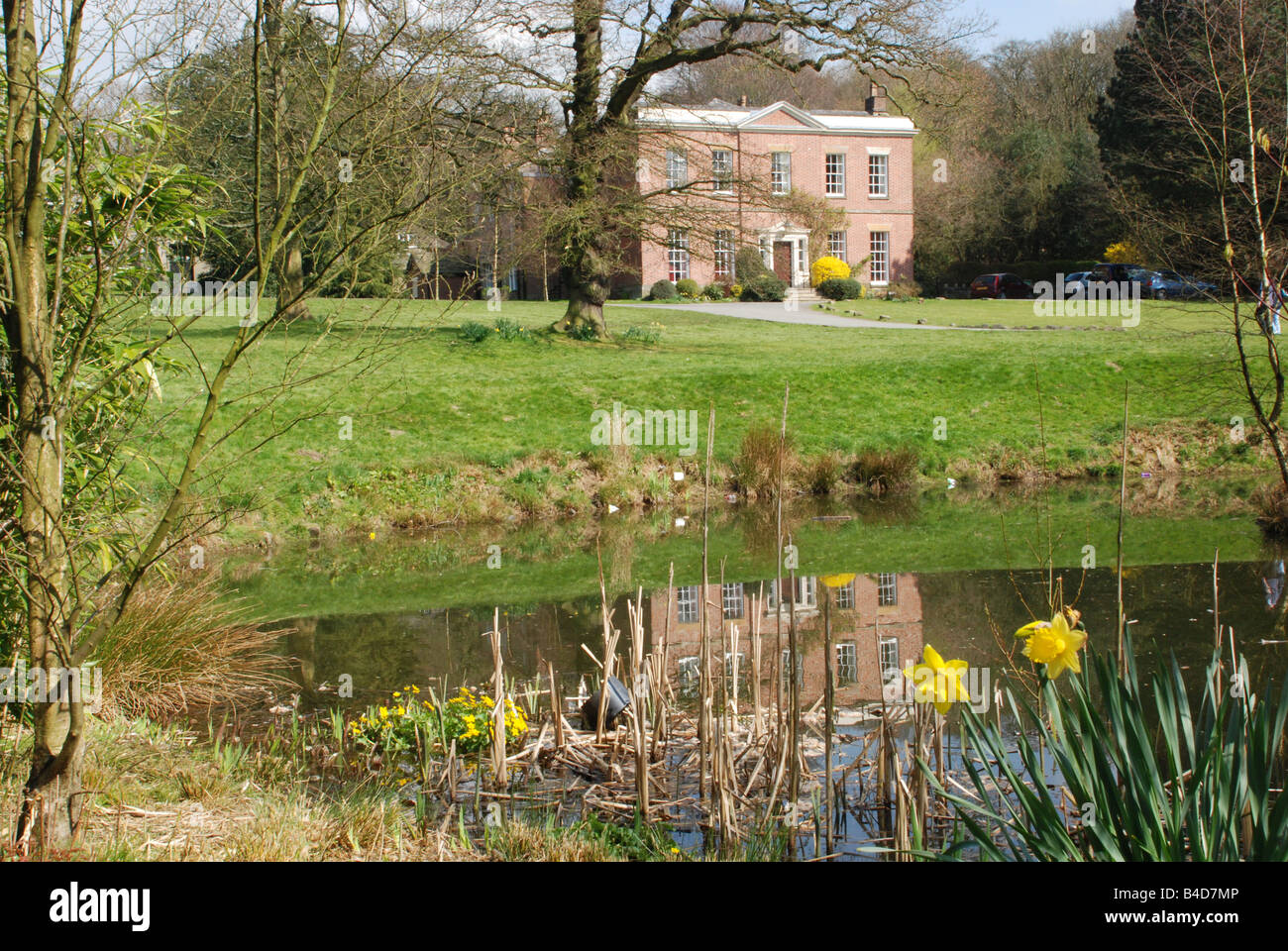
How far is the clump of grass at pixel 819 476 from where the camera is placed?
16.9 metres

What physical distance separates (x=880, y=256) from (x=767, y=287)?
26.0 ft

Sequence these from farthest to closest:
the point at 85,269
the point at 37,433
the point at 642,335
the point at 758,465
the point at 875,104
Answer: the point at 875,104 < the point at 642,335 < the point at 758,465 < the point at 85,269 < the point at 37,433

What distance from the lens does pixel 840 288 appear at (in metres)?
39.1

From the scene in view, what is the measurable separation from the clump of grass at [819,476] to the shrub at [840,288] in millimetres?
23077

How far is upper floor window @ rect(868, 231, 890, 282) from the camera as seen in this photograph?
4344 centimetres

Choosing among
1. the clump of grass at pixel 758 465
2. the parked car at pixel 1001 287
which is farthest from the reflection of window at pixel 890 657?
the parked car at pixel 1001 287

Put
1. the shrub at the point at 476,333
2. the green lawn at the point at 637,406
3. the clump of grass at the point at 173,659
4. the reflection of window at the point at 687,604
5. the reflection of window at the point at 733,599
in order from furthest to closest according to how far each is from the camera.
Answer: the shrub at the point at 476,333, the green lawn at the point at 637,406, the reflection of window at the point at 687,604, the reflection of window at the point at 733,599, the clump of grass at the point at 173,659

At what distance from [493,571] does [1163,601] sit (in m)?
Answer: 6.64

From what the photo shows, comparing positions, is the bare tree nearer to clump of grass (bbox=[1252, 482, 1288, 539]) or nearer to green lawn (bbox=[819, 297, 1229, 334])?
clump of grass (bbox=[1252, 482, 1288, 539])

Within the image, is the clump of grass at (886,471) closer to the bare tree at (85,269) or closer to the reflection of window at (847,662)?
the reflection of window at (847,662)

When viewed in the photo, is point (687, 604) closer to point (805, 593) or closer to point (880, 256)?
point (805, 593)

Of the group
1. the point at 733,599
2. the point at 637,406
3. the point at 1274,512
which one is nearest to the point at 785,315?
the point at 637,406

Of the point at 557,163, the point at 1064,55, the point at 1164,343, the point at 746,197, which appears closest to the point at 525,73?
the point at 557,163

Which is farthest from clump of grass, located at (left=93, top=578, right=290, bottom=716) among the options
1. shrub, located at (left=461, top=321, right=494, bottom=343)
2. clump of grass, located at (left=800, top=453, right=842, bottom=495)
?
shrub, located at (left=461, top=321, right=494, bottom=343)
